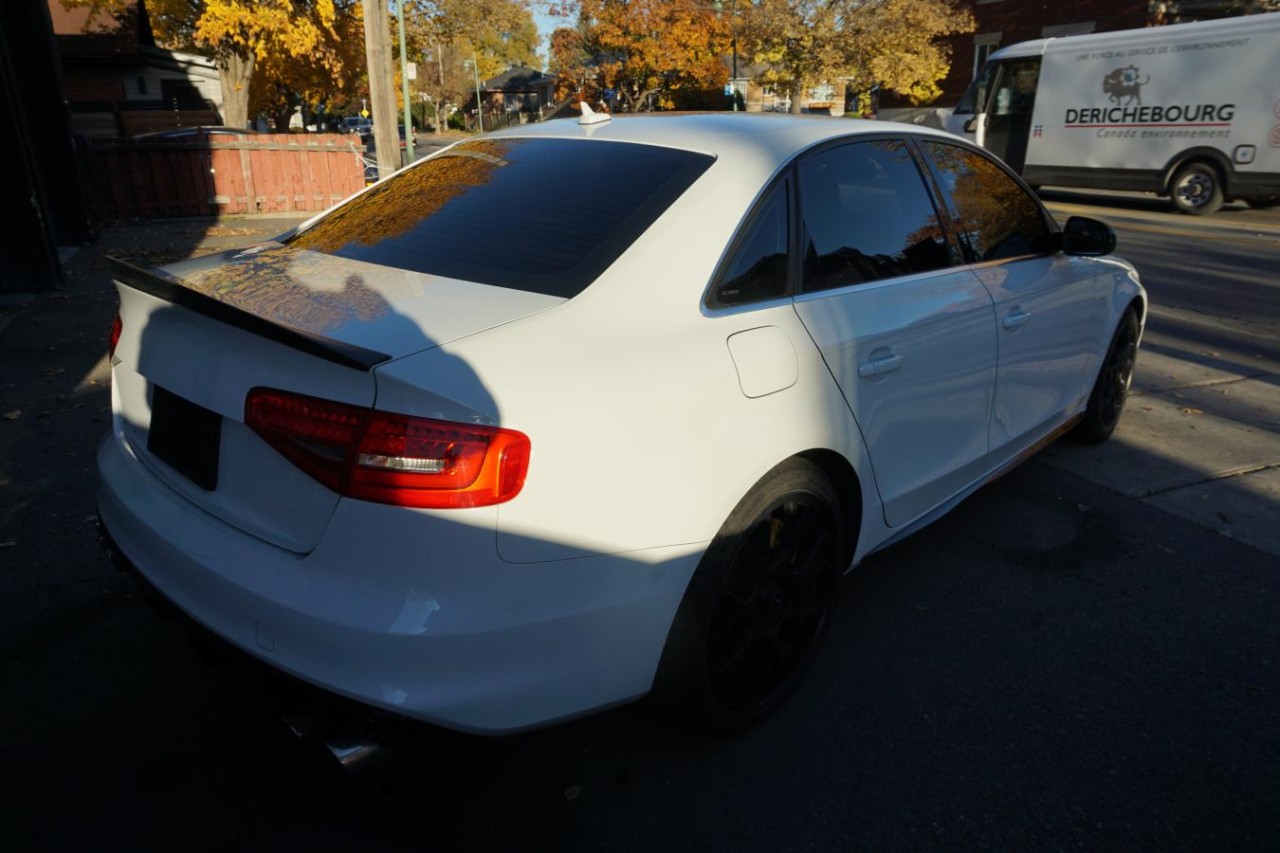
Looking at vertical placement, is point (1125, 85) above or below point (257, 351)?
above

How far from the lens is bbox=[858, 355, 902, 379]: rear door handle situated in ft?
8.91

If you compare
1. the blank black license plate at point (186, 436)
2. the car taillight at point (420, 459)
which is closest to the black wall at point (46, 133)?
the blank black license plate at point (186, 436)

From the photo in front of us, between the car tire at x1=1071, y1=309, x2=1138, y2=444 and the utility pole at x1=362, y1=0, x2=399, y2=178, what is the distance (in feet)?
36.0

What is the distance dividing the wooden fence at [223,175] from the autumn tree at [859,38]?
19820 millimetres

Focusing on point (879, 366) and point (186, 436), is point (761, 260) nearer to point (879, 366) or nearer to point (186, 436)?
point (879, 366)

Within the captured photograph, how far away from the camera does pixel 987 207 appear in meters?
3.68

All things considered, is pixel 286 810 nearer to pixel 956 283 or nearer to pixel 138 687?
pixel 138 687

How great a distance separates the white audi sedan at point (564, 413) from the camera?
6.12ft

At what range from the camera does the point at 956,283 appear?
3240 millimetres

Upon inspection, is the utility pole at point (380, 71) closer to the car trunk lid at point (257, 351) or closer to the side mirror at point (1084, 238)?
the side mirror at point (1084, 238)

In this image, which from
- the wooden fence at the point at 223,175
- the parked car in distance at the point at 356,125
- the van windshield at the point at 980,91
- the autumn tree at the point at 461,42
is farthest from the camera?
the parked car in distance at the point at 356,125

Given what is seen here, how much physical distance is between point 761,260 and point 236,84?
98.9 ft

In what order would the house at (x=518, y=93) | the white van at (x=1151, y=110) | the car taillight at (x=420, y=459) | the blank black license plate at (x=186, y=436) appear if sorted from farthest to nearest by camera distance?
1. the house at (x=518, y=93)
2. the white van at (x=1151, y=110)
3. the blank black license plate at (x=186, y=436)
4. the car taillight at (x=420, y=459)

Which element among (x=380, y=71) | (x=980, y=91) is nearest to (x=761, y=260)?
(x=380, y=71)
